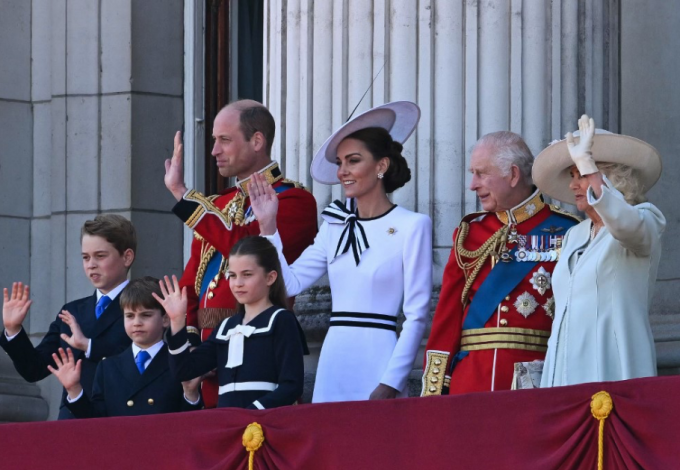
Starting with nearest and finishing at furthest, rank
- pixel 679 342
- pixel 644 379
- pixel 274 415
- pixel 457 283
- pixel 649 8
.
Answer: pixel 644 379, pixel 274 415, pixel 457 283, pixel 679 342, pixel 649 8

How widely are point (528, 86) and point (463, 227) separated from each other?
1.05 m

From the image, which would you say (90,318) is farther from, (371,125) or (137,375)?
(371,125)

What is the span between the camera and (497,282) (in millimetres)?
6633

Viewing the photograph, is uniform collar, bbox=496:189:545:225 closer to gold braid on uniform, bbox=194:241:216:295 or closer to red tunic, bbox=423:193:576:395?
red tunic, bbox=423:193:576:395

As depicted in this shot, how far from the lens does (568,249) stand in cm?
624

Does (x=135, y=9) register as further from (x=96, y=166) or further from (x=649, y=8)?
(x=649, y=8)

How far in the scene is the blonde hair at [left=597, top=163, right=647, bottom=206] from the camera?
6.14 m

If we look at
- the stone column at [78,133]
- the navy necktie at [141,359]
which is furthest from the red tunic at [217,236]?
the stone column at [78,133]

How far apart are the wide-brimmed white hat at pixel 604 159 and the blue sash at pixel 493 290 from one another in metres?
0.34

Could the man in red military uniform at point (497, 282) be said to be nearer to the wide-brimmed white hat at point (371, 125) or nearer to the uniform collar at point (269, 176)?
the wide-brimmed white hat at point (371, 125)

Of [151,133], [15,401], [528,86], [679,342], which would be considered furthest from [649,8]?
[15,401]

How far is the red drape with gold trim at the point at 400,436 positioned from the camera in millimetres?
5375

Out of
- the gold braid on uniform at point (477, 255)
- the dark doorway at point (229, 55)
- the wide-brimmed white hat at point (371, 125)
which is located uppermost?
the dark doorway at point (229, 55)

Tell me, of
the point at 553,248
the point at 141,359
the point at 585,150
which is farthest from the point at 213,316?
the point at 585,150
